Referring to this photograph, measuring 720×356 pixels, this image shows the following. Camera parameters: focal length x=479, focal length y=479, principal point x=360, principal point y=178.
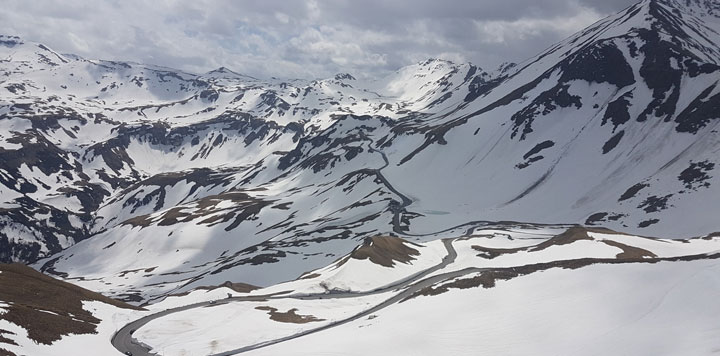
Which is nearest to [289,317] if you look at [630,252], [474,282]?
[474,282]

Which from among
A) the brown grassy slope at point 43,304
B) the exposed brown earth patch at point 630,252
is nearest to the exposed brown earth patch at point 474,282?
the exposed brown earth patch at point 630,252

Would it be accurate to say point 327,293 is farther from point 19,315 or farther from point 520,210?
point 520,210

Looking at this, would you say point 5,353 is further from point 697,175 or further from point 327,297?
point 697,175

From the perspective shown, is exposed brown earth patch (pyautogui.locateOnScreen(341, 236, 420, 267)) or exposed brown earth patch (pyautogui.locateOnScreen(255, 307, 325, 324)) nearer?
exposed brown earth patch (pyautogui.locateOnScreen(255, 307, 325, 324))

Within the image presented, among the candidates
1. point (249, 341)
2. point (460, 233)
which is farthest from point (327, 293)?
point (460, 233)

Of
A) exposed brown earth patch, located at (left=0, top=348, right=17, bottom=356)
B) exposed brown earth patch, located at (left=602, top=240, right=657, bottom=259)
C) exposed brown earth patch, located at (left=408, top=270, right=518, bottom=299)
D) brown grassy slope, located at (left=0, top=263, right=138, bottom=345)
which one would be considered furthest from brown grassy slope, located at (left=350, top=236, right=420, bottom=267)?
exposed brown earth patch, located at (left=0, top=348, right=17, bottom=356)

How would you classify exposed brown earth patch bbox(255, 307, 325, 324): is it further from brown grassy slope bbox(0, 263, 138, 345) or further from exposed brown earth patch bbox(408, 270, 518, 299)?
brown grassy slope bbox(0, 263, 138, 345)

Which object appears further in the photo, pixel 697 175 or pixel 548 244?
pixel 697 175
